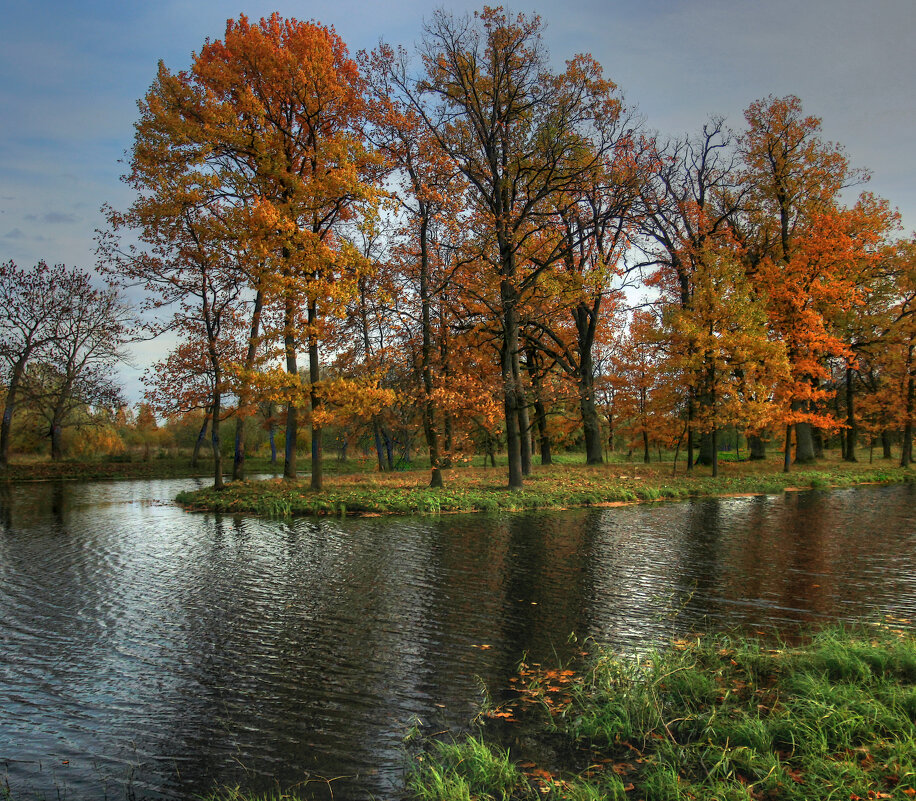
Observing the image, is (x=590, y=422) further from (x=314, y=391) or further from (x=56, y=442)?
(x=56, y=442)

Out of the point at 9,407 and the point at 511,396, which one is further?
the point at 9,407

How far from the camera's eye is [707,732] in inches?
163

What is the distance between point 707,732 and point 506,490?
14.7 m

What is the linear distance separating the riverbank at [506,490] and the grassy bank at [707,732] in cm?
1141

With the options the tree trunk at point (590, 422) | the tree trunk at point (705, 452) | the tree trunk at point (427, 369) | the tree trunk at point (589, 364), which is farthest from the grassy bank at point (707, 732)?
the tree trunk at point (705, 452)

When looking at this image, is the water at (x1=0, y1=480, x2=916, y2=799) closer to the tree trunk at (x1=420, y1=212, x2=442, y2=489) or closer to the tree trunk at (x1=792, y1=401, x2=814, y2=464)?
the tree trunk at (x1=420, y1=212, x2=442, y2=489)

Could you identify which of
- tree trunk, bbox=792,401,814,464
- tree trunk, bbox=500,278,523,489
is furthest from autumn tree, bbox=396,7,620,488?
tree trunk, bbox=792,401,814,464

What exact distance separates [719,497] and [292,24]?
2040cm

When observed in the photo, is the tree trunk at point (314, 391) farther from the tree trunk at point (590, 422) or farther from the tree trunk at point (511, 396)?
the tree trunk at point (590, 422)

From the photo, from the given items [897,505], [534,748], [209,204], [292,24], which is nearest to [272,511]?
[209,204]

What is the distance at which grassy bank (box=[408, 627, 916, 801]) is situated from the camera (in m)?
3.45

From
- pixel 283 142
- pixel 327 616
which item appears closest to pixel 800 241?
pixel 283 142

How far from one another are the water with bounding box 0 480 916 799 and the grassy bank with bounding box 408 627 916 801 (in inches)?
23.7

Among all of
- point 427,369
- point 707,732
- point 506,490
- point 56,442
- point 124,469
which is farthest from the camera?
point 56,442
